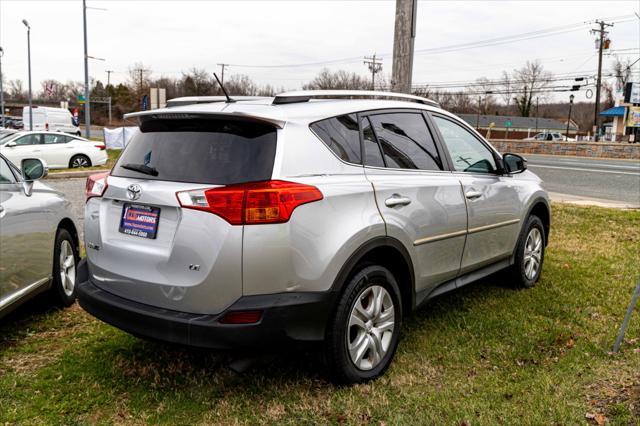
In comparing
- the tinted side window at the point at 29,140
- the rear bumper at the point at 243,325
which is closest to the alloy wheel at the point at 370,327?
the rear bumper at the point at 243,325

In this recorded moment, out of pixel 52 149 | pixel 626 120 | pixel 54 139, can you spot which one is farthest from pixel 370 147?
pixel 626 120

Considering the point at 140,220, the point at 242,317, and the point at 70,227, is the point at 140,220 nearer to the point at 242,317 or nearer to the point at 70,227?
the point at 242,317

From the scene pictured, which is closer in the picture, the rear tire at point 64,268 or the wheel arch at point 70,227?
the rear tire at point 64,268

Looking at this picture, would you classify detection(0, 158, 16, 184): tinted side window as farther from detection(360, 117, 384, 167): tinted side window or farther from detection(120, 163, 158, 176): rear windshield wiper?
detection(360, 117, 384, 167): tinted side window

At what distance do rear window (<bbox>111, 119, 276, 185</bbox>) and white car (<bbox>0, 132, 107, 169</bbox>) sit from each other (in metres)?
18.0

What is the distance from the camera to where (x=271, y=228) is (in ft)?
9.20

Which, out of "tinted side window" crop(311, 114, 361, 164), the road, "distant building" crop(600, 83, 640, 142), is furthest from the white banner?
"tinted side window" crop(311, 114, 361, 164)

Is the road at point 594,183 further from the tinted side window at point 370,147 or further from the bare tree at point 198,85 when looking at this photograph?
the bare tree at point 198,85

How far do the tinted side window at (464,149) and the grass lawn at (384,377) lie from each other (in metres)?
1.22

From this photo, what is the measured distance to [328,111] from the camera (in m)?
3.34

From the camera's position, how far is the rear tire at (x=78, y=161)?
65.8 feet

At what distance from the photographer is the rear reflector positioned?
283 cm

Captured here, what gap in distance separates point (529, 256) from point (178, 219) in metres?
3.75

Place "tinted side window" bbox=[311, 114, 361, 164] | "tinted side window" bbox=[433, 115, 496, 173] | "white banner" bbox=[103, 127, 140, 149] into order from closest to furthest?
"tinted side window" bbox=[311, 114, 361, 164]
"tinted side window" bbox=[433, 115, 496, 173]
"white banner" bbox=[103, 127, 140, 149]
